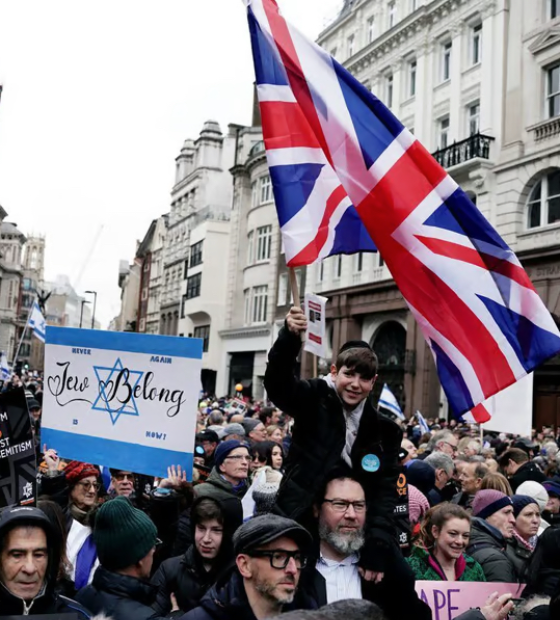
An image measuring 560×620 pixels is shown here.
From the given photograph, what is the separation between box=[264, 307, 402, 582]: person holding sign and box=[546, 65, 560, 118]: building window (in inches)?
852

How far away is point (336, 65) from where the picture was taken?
18.3 ft

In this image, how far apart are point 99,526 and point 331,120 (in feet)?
11.1

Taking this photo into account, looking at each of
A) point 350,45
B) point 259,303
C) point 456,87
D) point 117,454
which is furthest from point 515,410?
point 259,303

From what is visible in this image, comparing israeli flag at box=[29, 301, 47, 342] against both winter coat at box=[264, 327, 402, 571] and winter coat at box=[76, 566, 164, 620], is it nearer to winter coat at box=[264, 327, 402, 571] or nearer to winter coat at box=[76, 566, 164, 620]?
winter coat at box=[76, 566, 164, 620]

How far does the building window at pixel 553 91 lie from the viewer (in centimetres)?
2281

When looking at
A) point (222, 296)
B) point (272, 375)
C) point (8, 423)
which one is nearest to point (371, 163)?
point (272, 375)

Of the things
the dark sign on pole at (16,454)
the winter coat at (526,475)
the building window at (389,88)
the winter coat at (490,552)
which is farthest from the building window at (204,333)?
the dark sign on pole at (16,454)

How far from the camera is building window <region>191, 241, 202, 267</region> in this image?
4994 cm

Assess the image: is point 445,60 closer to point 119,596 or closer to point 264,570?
point 119,596

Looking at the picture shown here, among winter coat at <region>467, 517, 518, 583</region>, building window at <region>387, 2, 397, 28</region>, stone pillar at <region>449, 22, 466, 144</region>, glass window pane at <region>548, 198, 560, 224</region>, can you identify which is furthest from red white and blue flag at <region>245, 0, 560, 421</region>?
building window at <region>387, 2, 397, 28</region>

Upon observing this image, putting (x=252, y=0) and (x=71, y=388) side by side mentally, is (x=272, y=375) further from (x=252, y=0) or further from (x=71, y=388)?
(x=252, y=0)

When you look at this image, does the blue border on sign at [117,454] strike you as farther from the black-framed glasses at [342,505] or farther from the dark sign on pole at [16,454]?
the black-framed glasses at [342,505]

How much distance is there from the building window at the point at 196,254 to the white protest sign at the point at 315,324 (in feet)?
150

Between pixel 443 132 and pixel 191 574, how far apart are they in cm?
2645
